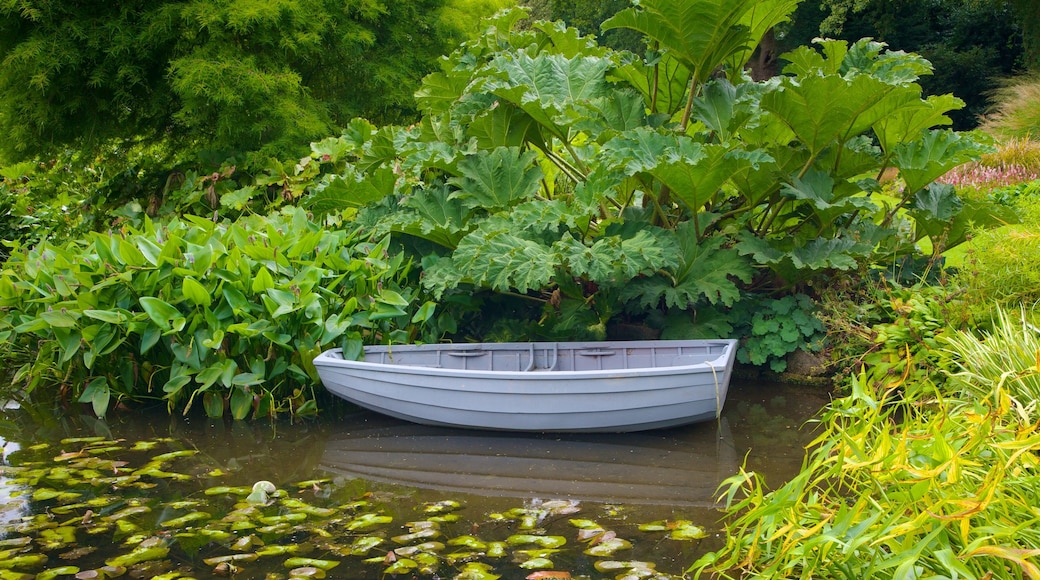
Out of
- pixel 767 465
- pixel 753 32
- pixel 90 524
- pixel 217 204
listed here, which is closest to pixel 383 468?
pixel 90 524

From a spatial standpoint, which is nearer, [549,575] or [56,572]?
[549,575]

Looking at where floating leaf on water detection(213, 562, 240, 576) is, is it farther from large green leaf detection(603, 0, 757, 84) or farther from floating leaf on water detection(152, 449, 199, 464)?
large green leaf detection(603, 0, 757, 84)

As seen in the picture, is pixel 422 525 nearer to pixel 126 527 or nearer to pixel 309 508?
pixel 309 508

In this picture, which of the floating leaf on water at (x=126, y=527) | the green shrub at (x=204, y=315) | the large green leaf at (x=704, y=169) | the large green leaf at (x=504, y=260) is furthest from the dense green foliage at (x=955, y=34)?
the floating leaf on water at (x=126, y=527)

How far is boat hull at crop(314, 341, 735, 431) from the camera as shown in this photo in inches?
173

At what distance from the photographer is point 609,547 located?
321 cm

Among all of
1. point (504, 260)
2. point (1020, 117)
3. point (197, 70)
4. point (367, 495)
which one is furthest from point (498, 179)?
point (1020, 117)

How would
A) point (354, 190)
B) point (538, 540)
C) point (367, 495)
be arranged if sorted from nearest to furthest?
point (538, 540) < point (367, 495) < point (354, 190)

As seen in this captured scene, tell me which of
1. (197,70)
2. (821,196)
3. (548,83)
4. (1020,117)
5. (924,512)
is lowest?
(924,512)

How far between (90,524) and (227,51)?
16.5ft

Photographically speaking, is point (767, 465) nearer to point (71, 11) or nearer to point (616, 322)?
point (616, 322)

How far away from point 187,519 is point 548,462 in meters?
1.79

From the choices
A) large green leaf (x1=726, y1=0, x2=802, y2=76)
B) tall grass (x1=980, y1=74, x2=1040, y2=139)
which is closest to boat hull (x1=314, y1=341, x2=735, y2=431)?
large green leaf (x1=726, y1=0, x2=802, y2=76)

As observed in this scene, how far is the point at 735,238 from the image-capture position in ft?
17.8
